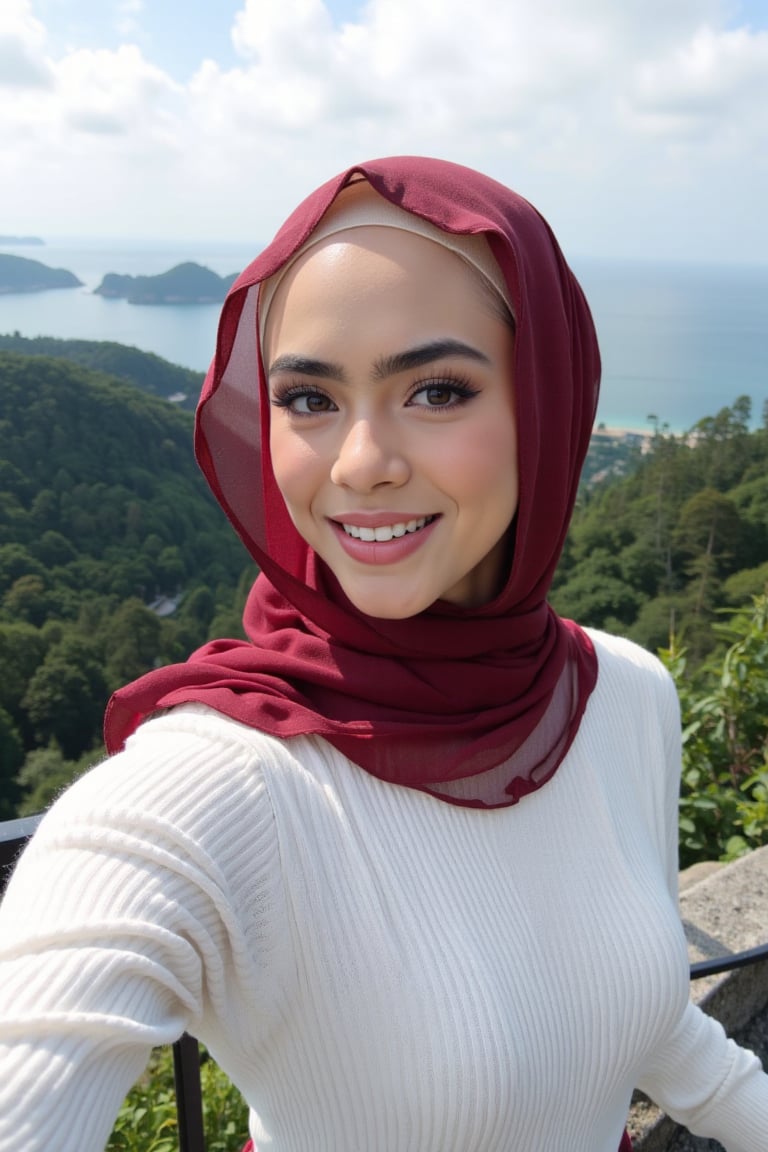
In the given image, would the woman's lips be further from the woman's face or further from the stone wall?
the stone wall

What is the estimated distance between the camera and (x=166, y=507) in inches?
1556

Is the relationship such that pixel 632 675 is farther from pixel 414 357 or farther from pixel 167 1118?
pixel 167 1118

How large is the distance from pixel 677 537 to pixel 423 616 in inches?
1311

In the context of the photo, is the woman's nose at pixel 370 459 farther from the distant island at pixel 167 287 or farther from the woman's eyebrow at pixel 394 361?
the distant island at pixel 167 287

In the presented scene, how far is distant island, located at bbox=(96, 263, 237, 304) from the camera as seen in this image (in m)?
75.6

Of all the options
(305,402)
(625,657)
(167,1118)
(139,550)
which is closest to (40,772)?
(139,550)

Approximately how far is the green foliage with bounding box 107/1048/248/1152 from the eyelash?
140cm

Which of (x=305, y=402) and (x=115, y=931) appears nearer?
(x=115, y=931)

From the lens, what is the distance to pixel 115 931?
69 cm

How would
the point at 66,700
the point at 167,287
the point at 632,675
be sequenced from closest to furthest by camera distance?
the point at 632,675 → the point at 66,700 → the point at 167,287

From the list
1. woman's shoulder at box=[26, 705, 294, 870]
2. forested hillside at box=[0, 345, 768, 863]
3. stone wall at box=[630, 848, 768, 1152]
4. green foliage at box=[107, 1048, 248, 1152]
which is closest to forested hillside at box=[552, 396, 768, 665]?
forested hillside at box=[0, 345, 768, 863]

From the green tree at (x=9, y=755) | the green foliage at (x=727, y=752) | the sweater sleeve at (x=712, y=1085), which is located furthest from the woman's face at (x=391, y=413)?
the green tree at (x=9, y=755)

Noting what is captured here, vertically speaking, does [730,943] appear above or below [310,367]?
below

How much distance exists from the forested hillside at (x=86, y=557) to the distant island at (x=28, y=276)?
11.0m
